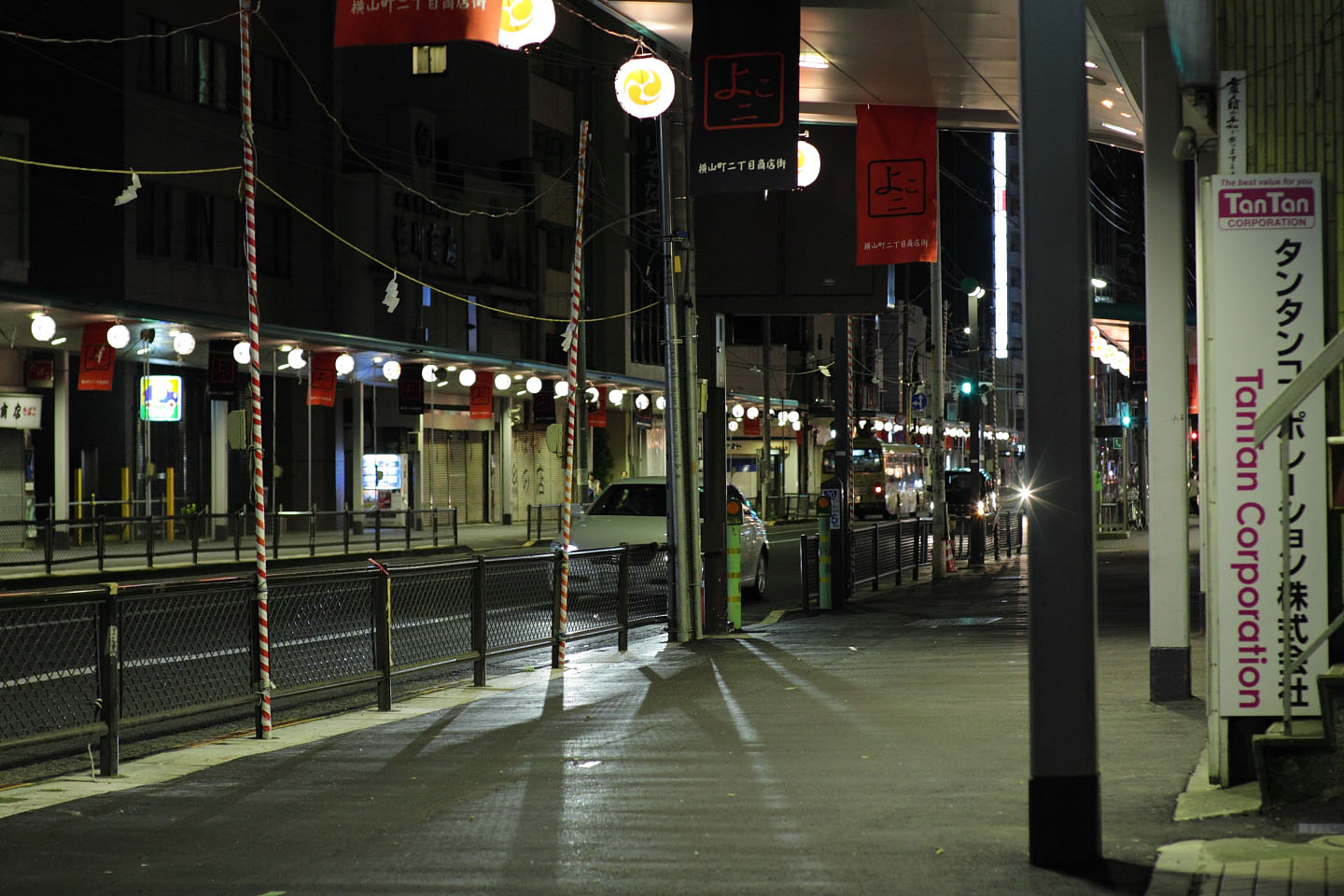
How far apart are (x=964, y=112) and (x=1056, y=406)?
1418cm

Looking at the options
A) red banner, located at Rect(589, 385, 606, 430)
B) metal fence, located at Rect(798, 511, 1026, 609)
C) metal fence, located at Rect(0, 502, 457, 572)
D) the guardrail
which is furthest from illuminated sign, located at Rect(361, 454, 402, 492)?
the guardrail

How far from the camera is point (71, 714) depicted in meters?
8.96

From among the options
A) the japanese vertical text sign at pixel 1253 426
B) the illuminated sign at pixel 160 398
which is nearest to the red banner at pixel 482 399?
the illuminated sign at pixel 160 398

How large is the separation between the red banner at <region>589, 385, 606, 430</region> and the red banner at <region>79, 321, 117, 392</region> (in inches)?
743

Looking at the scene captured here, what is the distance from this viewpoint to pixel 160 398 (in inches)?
1371

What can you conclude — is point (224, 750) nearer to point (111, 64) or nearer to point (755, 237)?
point (755, 237)

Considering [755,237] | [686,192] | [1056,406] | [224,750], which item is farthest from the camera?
[755,237]

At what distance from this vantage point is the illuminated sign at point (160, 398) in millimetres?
34469

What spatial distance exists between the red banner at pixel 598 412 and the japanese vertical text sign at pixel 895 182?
27821 mm

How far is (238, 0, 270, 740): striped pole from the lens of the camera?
10367 millimetres

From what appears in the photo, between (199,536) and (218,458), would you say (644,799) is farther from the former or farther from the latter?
(218,458)

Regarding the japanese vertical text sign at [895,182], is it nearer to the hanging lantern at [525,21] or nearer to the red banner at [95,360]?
the hanging lantern at [525,21]

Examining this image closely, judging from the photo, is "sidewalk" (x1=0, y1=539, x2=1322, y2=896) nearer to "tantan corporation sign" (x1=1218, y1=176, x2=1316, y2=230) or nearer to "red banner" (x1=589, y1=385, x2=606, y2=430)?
"tantan corporation sign" (x1=1218, y1=176, x2=1316, y2=230)

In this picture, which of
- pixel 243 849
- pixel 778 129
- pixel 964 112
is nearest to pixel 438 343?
pixel 964 112
